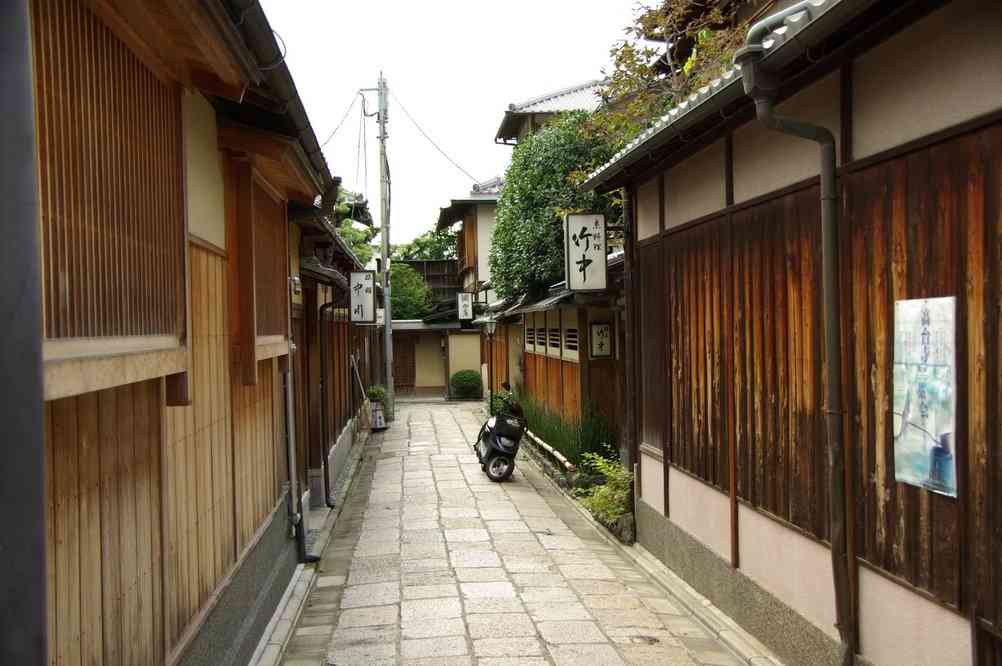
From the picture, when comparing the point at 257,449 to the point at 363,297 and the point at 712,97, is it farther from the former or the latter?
the point at 363,297

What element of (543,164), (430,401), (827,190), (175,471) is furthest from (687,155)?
(430,401)

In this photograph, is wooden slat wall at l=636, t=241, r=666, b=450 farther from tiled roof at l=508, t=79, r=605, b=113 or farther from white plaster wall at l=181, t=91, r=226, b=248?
tiled roof at l=508, t=79, r=605, b=113

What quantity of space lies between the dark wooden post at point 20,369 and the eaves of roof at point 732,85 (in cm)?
381

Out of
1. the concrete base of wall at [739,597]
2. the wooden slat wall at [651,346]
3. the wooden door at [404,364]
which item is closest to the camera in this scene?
the concrete base of wall at [739,597]

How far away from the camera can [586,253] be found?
13.2 m

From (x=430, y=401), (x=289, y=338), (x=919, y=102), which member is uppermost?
(x=919, y=102)

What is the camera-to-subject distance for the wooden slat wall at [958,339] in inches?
162

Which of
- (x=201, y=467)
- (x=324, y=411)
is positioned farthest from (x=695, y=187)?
(x=324, y=411)

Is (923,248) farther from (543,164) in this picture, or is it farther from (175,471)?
(543,164)

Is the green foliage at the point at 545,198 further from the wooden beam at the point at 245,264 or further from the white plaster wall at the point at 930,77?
Answer: the white plaster wall at the point at 930,77

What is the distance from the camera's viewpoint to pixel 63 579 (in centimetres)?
327

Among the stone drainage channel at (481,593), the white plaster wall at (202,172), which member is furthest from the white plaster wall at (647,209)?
the white plaster wall at (202,172)

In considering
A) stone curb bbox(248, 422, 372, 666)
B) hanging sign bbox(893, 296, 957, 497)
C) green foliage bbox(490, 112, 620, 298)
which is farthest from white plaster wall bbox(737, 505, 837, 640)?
green foliage bbox(490, 112, 620, 298)

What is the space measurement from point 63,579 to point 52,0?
2.15 meters
